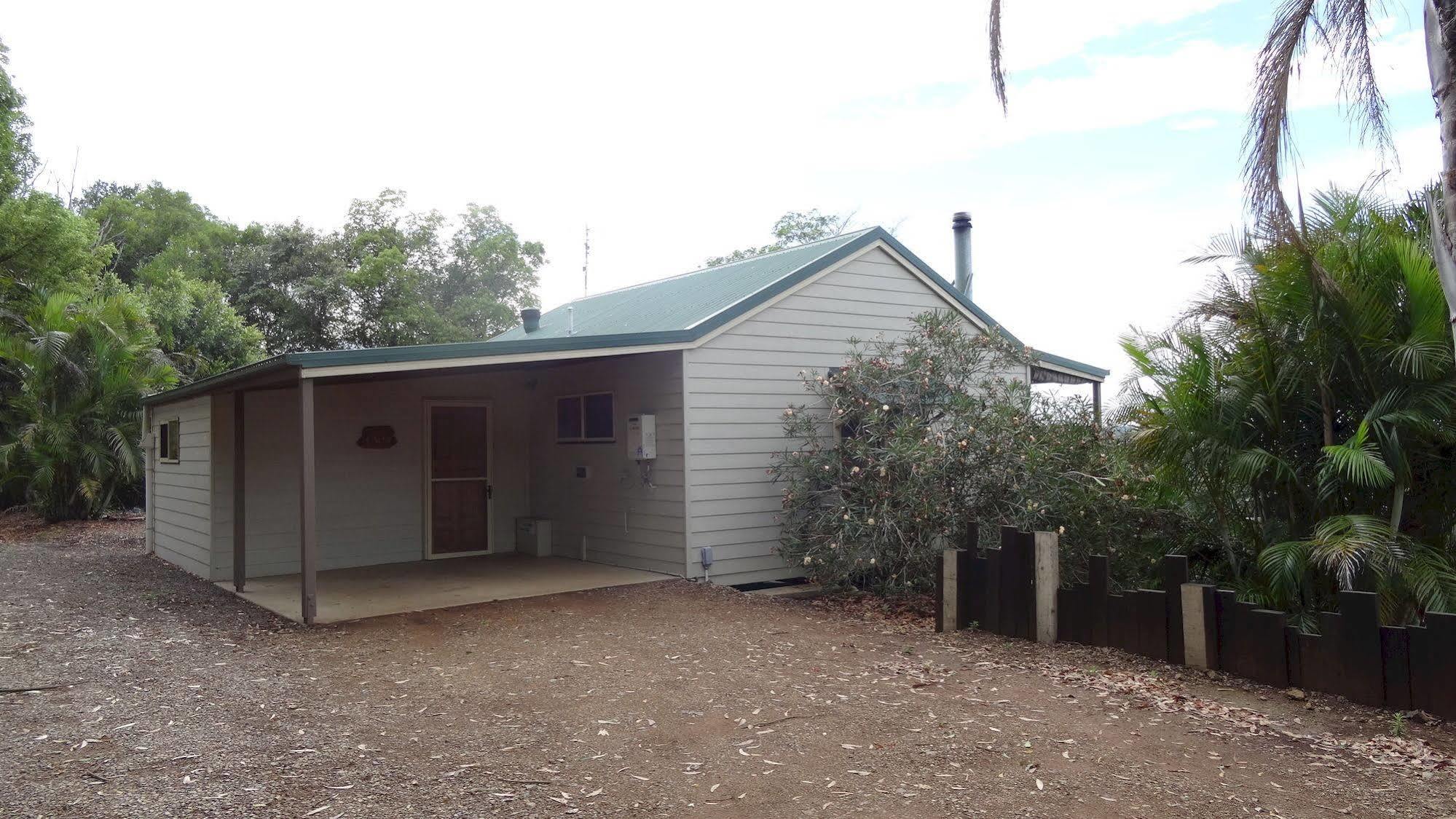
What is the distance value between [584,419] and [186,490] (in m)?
4.28

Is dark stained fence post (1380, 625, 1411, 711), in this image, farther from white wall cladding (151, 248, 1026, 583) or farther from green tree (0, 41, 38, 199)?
green tree (0, 41, 38, 199)

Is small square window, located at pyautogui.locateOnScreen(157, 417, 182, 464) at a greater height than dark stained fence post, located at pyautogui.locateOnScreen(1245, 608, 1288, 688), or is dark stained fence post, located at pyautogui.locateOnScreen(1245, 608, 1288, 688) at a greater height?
small square window, located at pyautogui.locateOnScreen(157, 417, 182, 464)

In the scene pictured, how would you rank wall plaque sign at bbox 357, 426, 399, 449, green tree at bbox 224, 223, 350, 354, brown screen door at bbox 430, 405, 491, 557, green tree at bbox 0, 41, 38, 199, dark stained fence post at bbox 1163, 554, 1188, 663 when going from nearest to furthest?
dark stained fence post at bbox 1163, 554, 1188, 663, wall plaque sign at bbox 357, 426, 399, 449, brown screen door at bbox 430, 405, 491, 557, green tree at bbox 0, 41, 38, 199, green tree at bbox 224, 223, 350, 354

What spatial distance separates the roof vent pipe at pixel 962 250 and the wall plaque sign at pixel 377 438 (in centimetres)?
702

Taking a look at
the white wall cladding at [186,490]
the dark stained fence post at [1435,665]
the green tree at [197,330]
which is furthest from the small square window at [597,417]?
the green tree at [197,330]

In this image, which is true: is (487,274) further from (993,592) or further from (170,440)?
(993,592)

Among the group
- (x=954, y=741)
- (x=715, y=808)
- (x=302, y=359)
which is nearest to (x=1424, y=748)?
(x=954, y=741)

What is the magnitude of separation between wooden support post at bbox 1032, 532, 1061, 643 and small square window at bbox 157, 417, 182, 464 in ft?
29.1

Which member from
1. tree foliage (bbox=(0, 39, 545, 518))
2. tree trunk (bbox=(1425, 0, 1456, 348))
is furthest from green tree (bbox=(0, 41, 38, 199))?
tree trunk (bbox=(1425, 0, 1456, 348))

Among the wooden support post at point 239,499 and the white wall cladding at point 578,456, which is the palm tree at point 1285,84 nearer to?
the white wall cladding at point 578,456

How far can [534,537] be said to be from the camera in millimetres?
11031

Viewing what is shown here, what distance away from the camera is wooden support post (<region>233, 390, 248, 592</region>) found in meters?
8.79

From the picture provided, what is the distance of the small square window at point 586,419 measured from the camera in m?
9.95

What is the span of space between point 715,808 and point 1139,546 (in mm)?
4852
